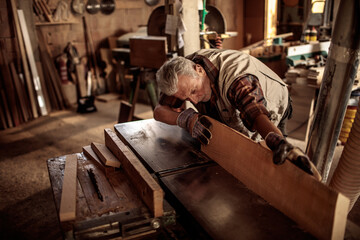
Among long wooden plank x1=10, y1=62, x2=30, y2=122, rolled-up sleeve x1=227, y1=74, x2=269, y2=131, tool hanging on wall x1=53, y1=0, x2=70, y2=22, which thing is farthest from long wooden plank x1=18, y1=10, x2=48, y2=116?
rolled-up sleeve x1=227, y1=74, x2=269, y2=131

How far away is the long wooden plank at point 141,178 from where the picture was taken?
3.93 feet

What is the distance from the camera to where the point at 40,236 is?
2.37 meters

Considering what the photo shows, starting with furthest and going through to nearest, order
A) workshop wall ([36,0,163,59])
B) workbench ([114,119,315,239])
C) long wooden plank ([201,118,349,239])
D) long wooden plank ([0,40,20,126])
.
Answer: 1. workshop wall ([36,0,163,59])
2. long wooden plank ([0,40,20,126])
3. workbench ([114,119,315,239])
4. long wooden plank ([201,118,349,239])

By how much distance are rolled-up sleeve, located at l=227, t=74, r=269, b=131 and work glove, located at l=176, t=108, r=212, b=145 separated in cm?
19

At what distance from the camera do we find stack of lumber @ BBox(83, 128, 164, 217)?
1206 mm

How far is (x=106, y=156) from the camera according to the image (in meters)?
1.63

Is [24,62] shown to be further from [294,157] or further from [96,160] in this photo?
[294,157]

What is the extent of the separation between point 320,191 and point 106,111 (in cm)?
462

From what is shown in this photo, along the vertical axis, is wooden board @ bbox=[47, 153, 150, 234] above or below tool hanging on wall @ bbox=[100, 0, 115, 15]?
below

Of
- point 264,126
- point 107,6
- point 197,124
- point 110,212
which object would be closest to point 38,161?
point 197,124

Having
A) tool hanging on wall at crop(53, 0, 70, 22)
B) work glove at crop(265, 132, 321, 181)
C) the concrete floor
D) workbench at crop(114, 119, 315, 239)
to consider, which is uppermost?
tool hanging on wall at crop(53, 0, 70, 22)

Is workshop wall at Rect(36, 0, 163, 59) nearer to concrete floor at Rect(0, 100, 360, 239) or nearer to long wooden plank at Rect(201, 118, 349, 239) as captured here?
concrete floor at Rect(0, 100, 360, 239)

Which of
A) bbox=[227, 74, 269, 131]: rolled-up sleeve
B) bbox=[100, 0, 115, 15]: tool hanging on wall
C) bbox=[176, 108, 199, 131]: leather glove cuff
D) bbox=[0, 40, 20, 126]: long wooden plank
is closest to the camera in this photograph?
bbox=[227, 74, 269, 131]: rolled-up sleeve

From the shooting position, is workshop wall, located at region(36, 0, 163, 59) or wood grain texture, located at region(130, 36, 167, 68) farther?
workshop wall, located at region(36, 0, 163, 59)
